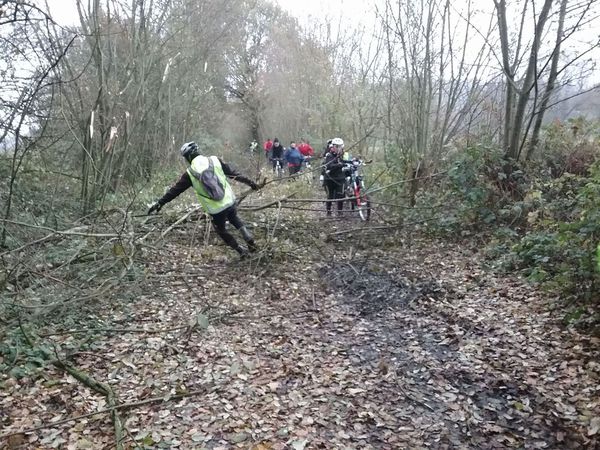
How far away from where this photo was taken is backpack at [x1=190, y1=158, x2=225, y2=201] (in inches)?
250

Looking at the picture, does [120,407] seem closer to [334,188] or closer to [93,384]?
[93,384]

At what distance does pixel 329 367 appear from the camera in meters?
4.54

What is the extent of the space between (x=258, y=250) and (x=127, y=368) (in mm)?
2779

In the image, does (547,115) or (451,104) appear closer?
(547,115)

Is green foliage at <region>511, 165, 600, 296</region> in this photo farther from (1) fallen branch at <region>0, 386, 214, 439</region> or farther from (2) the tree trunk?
(1) fallen branch at <region>0, 386, 214, 439</region>

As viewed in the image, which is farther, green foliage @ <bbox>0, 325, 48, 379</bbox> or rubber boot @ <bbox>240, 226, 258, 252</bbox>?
rubber boot @ <bbox>240, 226, 258, 252</bbox>

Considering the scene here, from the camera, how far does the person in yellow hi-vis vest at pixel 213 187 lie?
6367 millimetres

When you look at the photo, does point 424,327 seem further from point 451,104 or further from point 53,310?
point 451,104

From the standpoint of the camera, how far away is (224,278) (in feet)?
22.0

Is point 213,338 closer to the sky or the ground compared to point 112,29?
closer to the ground

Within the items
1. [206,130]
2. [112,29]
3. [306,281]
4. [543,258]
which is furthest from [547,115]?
[206,130]

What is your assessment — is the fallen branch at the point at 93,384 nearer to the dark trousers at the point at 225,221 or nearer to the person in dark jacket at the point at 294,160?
the dark trousers at the point at 225,221

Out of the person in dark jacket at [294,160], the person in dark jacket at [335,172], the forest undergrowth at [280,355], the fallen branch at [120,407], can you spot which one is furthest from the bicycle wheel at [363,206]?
the person in dark jacket at [294,160]

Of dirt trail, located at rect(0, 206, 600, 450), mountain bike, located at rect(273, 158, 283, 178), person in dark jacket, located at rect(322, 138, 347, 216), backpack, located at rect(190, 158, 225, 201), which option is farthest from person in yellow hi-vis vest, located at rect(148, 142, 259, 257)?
mountain bike, located at rect(273, 158, 283, 178)
